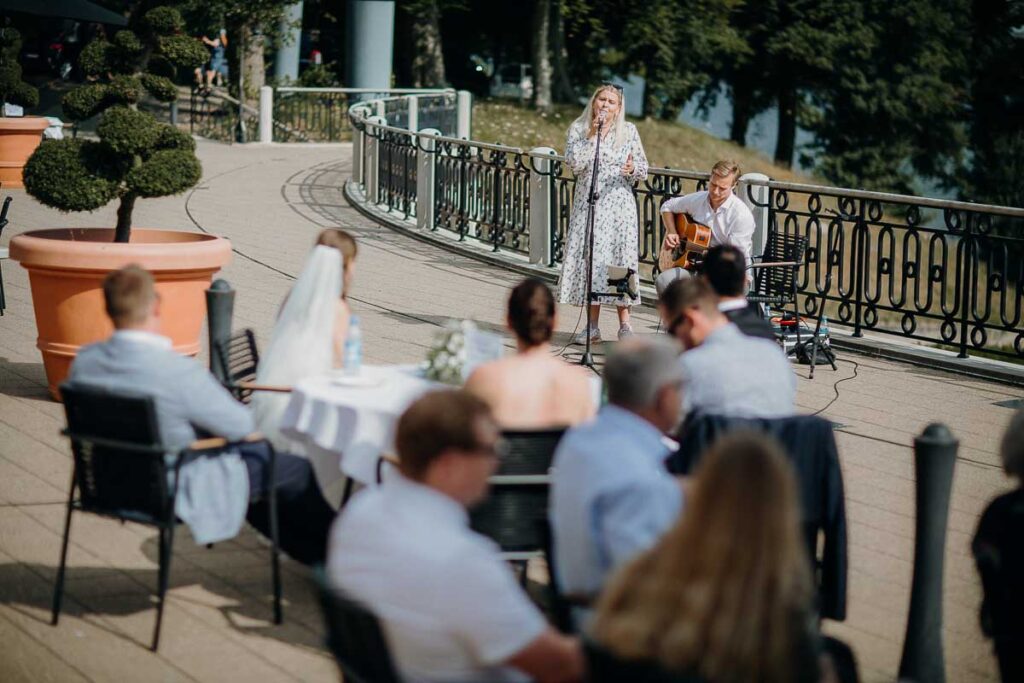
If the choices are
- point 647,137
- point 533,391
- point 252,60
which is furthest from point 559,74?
point 533,391

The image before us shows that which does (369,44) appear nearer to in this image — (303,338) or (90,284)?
(90,284)

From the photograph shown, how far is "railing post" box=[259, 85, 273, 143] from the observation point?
29531mm

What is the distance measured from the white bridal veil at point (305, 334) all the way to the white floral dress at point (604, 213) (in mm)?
4703

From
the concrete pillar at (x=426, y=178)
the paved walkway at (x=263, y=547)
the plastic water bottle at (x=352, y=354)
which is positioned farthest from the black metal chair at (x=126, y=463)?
the concrete pillar at (x=426, y=178)

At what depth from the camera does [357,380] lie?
5.90 metres

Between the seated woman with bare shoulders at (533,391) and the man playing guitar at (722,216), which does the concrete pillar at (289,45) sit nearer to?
the man playing guitar at (722,216)

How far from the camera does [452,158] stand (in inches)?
684

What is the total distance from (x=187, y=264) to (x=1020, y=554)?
19.3 feet

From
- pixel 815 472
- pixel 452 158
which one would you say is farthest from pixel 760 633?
pixel 452 158

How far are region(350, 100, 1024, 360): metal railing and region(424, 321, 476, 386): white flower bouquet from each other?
229 inches

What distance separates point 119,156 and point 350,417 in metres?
4.32

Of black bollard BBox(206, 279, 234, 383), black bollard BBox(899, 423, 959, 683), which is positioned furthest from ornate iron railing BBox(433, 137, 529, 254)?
black bollard BBox(899, 423, 959, 683)

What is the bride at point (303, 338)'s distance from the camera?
6223 millimetres

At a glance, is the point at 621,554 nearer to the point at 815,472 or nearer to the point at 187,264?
the point at 815,472
